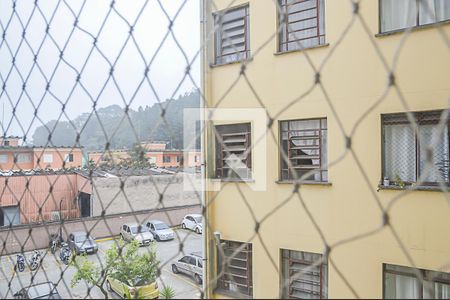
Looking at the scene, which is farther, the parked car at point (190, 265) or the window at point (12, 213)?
the parked car at point (190, 265)

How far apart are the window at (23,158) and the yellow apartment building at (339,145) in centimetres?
75

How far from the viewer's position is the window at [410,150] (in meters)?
1.84

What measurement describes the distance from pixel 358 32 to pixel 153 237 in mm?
1622

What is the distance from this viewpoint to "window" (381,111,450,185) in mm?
1842

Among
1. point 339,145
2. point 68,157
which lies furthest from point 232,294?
point 339,145

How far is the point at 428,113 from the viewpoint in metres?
1.91

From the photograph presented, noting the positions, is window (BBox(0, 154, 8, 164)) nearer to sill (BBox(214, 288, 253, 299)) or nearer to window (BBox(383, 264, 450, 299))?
sill (BBox(214, 288, 253, 299))

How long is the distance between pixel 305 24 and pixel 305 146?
2.44 ft

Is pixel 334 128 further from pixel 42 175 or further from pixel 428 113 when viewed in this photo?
pixel 42 175

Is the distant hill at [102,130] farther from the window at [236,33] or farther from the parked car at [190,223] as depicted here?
the window at [236,33]

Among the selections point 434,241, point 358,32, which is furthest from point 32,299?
point 358,32

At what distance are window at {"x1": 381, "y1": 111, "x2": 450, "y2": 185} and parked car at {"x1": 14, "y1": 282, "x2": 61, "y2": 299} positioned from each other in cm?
169

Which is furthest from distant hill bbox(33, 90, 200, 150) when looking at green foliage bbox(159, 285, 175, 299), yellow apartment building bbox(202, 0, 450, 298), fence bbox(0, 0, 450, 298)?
yellow apartment building bbox(202, 0, 450, 298)

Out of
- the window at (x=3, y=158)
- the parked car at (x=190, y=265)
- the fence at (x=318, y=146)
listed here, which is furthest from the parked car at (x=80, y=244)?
the parked car at (x=190, y=265)
